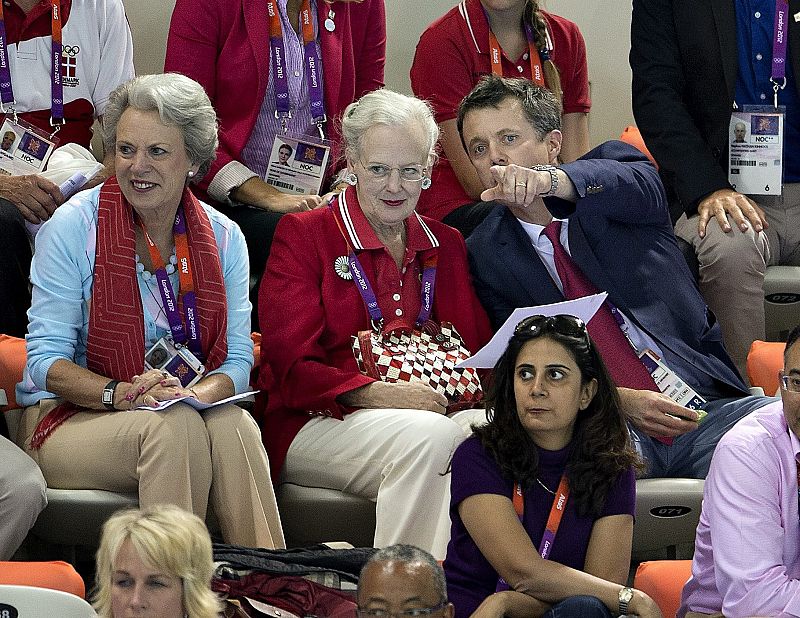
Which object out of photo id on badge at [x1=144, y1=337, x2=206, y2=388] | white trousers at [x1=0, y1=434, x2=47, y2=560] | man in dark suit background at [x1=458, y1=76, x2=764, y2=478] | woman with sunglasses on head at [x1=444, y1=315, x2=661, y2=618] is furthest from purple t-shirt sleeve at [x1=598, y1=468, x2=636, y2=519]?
white trousers at [x1=0, y1=434, x2=47, y2=560]

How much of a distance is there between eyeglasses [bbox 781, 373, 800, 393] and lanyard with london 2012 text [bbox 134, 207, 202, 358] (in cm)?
144

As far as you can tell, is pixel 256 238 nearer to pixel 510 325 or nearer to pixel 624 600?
pixel 510 325

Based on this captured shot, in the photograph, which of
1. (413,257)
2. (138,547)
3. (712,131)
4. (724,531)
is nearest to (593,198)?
(413,257)

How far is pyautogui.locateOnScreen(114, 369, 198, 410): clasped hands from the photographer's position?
329 cm

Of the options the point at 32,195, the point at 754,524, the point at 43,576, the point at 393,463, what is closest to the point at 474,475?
the point at 393,463

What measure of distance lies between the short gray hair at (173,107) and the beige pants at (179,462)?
695mm

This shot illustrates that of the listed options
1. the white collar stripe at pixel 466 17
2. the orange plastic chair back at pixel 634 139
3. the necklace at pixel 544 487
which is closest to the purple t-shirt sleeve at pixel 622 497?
the necklace at pixel 544 487

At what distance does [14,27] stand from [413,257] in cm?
143

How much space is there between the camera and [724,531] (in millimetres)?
2766

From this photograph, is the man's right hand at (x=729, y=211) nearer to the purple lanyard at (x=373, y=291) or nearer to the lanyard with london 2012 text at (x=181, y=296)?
the purple lanyard at (x=373, y=291)

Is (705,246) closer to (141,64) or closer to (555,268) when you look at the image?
(555,268)

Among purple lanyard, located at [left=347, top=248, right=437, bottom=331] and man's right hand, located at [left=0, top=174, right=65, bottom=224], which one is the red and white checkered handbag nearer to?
purple lanyard, located at [left=347, top=248, right=437, bottom=331]

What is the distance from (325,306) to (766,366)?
1.25 m

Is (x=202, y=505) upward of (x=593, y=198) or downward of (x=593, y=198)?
downward
